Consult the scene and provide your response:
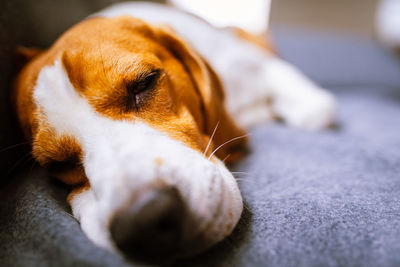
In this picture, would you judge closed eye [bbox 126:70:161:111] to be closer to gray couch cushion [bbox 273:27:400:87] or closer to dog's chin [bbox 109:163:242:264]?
dog's chin [bbox 109:163:242:264]

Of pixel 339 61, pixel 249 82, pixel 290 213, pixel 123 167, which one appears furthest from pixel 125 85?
pixel 339 61

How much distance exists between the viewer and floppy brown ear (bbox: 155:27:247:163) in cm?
127

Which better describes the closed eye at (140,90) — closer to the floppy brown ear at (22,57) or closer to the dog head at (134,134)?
the dog head at (134,134)

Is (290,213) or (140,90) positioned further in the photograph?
(140,90)

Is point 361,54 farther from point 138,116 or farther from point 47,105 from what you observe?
point 47,105

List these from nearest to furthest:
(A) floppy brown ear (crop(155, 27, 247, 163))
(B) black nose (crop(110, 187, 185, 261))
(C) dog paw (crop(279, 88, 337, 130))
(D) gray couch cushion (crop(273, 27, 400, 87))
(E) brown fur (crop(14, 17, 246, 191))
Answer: (B) black nose (crop(110, 187, 185, 261)) < (E) brown fur (crop(14, 17, 246, 191)) < (A) floppy brown ear (crop(155, 27, 247, 163)) < (C) dog paw (crop(279, 88, 337, 130)) < (D) gray couch cushion (crop(273, 27, 400, 87))

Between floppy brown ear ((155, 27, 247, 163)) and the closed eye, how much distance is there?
26 centimetres

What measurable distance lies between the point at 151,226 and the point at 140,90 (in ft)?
1.80

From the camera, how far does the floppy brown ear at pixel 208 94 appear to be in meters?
1.27

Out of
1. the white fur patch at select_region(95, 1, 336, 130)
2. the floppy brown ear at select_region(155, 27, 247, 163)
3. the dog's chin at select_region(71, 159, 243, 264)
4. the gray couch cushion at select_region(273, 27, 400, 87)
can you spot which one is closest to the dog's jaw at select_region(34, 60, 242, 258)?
the dog's chin at select_region(71, 159, 243, 264)

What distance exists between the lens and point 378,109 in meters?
2.20

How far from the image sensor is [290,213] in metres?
0.93

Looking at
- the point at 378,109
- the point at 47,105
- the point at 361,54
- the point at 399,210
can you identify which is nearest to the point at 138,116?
the point at 47,105

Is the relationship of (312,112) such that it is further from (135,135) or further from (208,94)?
(135,135)
